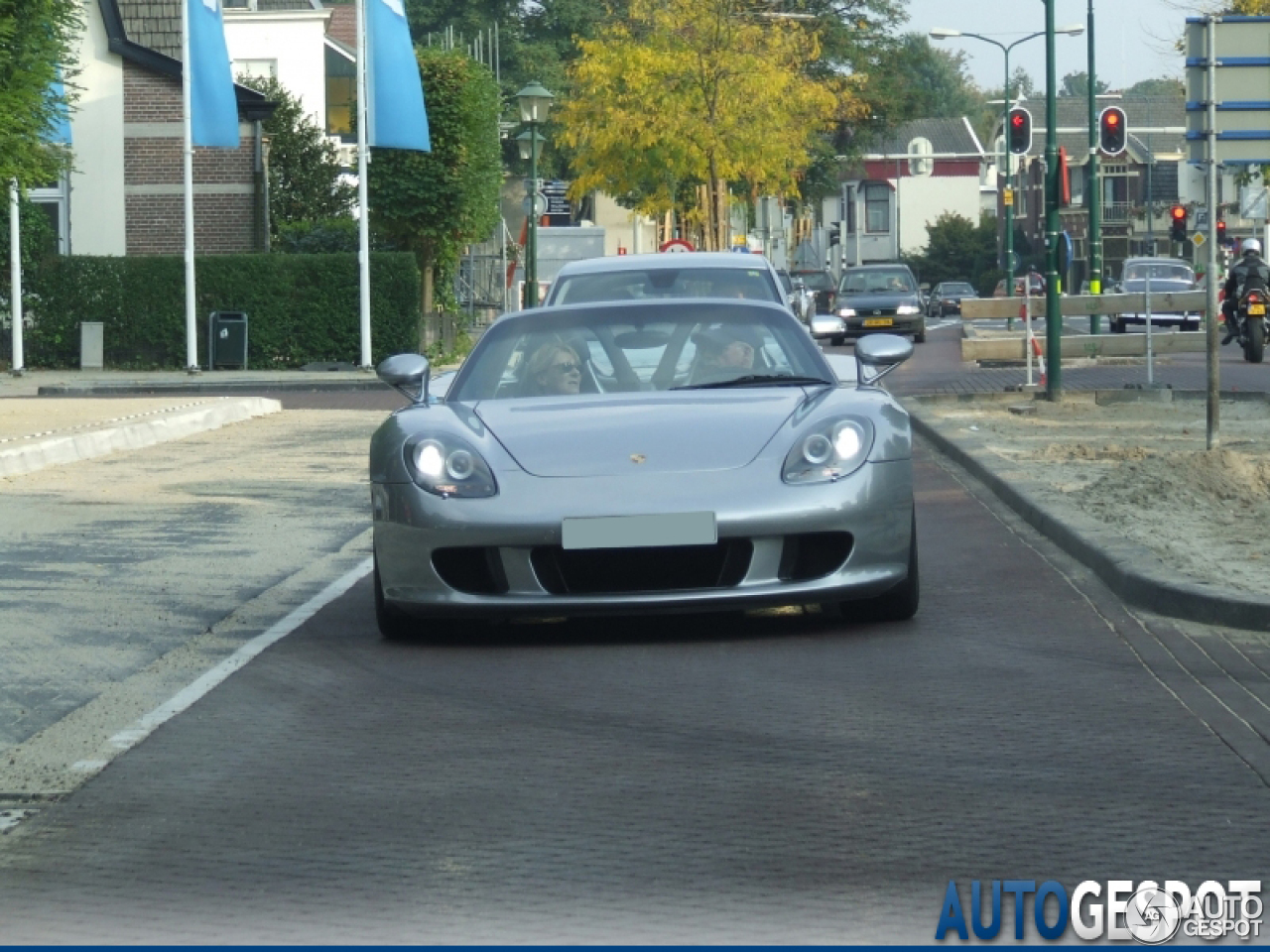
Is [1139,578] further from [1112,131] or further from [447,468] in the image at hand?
[1112,131]

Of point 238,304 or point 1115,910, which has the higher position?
point 238,304

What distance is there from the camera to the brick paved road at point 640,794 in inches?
176

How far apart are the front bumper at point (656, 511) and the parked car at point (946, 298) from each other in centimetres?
7769

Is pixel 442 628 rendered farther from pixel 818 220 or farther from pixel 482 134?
pixel 818 220

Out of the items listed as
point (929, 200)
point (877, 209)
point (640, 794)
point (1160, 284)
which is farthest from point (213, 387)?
point (929, 200)

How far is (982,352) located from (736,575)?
19316 millimetres

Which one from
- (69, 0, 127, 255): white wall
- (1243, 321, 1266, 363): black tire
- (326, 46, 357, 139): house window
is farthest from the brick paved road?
(326, 46, 357, 139): house window

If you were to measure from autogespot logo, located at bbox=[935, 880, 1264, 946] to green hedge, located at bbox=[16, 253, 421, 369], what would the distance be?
103 ft

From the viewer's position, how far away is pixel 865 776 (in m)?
5.60

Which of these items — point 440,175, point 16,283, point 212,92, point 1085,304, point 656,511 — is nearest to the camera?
point 656,511

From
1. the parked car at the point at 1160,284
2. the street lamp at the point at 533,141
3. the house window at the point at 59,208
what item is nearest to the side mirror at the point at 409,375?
the street lamp at the point at 533,141

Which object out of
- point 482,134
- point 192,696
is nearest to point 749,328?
point 192,696

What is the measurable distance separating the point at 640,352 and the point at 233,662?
2.19 metres

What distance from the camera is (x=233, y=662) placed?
7.82 m
